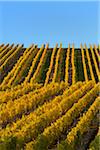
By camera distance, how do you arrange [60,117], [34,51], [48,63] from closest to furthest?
[60,117] < [48,63] < [34,51]

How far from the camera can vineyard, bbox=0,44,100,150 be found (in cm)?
2448

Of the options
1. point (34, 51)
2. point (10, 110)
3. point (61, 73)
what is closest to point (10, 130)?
point (10, 110)

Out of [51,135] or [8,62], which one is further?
[8,62]

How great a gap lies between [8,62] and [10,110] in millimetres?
27615

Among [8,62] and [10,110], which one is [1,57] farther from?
[10,110]

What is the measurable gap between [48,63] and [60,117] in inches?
1094

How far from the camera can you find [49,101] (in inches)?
1361

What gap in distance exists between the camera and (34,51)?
65.4 metres

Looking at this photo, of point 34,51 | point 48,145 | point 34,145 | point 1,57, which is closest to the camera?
point 34,145

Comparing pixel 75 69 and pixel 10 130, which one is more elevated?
pixel 75 69

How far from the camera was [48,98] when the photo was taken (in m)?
35.7

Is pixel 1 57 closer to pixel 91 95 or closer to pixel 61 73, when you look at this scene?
pixel 61 73

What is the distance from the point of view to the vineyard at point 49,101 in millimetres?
24484

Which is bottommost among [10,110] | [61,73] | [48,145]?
[48,145]
